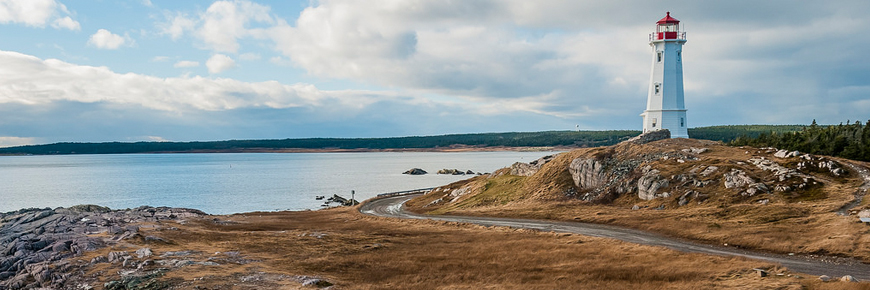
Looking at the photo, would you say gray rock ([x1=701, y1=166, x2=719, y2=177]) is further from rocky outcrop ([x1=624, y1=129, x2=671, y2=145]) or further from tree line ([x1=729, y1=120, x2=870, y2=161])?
tree line ([x1=729, y1=120, x2=870, y2=161])

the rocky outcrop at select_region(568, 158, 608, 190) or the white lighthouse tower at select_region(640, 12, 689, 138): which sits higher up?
the white lighthouse tower at select_region(640, 12, 689, 138)

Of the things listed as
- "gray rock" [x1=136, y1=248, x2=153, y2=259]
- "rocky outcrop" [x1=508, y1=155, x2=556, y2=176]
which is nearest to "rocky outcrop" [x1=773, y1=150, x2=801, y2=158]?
"rocky outcrop" [x1=508, y1=155, x2=556, y2=176]

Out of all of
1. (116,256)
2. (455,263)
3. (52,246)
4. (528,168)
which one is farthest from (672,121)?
(52,246)

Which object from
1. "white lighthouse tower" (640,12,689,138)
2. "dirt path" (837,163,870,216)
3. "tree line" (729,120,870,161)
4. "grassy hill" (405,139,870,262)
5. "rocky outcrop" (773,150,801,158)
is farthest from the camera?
"white lighthouse tower" (640,12,689,138)

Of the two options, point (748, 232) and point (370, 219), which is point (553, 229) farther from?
point (370, 219)

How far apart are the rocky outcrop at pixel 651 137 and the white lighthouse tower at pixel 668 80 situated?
3280 millimetres

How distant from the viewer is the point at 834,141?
197 ft

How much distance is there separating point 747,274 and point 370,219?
36.5 meters

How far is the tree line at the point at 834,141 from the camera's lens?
5691cm

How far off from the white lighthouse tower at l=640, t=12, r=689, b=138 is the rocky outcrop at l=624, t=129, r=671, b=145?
10.8 ft

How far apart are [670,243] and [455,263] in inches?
556

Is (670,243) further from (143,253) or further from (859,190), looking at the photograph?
(143,253)

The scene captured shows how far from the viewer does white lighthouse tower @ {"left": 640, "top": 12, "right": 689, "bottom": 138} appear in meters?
63.7

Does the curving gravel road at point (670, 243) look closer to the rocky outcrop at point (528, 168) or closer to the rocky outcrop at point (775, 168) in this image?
the rocky outcrop at point (528, 168)
